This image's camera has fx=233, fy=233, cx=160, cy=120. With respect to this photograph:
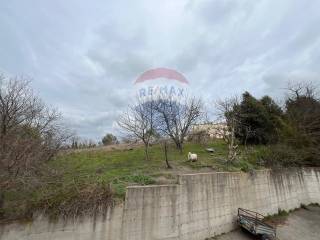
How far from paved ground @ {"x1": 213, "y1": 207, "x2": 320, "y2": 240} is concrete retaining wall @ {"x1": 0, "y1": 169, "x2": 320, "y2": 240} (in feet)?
1.45

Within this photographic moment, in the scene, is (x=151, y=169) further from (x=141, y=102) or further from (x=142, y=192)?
(x=141, y=102)

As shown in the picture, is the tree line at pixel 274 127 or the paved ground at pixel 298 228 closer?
the paved ground at pixel 298 228

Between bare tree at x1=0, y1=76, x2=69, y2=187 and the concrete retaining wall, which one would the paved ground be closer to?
the concrete retaining wall

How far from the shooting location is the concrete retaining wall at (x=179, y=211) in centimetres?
631

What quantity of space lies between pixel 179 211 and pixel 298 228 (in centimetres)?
663

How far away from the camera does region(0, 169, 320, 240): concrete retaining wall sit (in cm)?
631

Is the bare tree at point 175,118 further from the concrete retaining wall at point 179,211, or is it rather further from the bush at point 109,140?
the bush at point 109,140

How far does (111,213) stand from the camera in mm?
7000

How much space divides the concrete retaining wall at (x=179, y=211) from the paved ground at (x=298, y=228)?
0.44 meters

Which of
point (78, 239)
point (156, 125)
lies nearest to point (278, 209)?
point (156, 125)

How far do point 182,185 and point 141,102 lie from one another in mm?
7231

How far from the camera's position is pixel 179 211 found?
27.1 feet

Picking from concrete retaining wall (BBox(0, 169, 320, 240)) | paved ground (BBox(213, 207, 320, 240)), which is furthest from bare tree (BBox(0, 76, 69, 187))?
paved ground (BBox(213, 207, 320, 240))

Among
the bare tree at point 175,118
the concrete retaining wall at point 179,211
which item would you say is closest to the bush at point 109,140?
the bare tree at point 175,118
